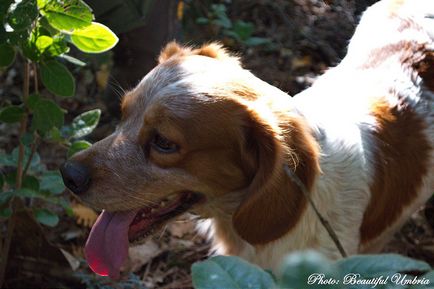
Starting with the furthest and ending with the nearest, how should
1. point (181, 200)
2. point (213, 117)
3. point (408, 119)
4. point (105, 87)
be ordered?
1. point (105, 87)
2. point (408, 119)
3. point (181, 200)
4. point (213, 117)

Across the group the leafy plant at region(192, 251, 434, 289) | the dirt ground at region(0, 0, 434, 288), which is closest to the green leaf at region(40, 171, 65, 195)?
the dirt ground at region(0, 0, 434, 288)

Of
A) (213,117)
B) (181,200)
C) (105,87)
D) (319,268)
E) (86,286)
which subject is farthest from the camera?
(105,87)

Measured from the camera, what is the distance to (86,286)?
11.7 feet

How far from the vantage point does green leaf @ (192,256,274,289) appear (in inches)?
46.7

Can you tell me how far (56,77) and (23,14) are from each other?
37 centimetres

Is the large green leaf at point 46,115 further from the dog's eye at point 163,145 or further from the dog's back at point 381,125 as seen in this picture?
the dog's back at point 381,125

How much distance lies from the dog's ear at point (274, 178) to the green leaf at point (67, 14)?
772 mm

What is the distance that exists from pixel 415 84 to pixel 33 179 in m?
1.88

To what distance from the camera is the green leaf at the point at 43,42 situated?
108 inches

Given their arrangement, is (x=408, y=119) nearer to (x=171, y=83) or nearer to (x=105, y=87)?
(x=171, y=83)

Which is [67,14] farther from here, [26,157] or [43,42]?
[26,157]

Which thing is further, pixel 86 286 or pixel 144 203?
pixel 86 286

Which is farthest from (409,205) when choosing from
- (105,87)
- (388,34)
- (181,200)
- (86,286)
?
(105,87)

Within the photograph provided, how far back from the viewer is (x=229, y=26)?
5.56 meters
